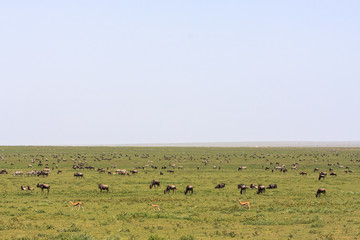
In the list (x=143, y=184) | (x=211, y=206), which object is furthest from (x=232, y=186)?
(x=211, y=206)

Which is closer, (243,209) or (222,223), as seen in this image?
(222,223)

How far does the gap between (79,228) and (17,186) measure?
23.7 metres

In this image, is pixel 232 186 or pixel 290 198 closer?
pixel 290 198

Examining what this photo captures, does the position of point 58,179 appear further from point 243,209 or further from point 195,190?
point 243,209

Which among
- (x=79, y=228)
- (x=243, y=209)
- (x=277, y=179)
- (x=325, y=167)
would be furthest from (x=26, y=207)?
(x=325, y=167)

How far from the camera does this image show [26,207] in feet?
100

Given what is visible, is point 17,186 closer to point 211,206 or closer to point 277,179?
point 211,206

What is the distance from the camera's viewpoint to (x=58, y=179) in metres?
51.6

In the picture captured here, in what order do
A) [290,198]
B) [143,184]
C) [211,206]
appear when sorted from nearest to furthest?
A: [211,206], [290,198], [143,184]

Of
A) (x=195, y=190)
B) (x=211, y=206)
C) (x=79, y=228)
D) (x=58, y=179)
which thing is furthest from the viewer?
(x=58, y=179)

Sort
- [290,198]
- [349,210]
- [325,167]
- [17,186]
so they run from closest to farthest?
[349,210] < [290,198] < [17,186] < [325,167]

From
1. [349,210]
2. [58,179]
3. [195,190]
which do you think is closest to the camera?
[349,210]

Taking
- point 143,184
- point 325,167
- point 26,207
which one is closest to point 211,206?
point 26,207

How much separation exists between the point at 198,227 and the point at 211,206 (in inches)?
295
